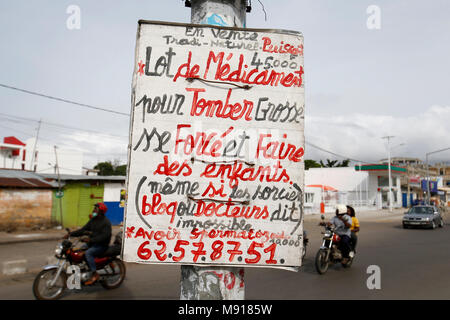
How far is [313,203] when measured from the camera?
32688 millimetres

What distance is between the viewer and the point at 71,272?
5969mm

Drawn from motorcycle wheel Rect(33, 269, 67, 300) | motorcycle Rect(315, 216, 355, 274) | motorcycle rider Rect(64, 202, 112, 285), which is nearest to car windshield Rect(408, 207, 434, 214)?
motorcycle Rect(315, 216, 355, 274)

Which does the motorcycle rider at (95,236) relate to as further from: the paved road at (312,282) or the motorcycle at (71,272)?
the paved road at (312,282)

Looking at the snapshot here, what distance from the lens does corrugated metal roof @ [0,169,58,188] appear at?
16344mm

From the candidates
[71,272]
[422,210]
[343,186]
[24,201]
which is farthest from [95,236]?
[343,186]

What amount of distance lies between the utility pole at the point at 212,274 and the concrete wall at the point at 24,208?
17371 mm

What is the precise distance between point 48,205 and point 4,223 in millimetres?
2193

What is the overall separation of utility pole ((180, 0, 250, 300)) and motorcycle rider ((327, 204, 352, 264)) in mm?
7353

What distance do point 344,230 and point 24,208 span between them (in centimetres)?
1514

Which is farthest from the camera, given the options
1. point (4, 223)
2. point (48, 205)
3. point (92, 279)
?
point (48, 205)

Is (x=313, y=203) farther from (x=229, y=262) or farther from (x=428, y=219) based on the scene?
(x=229, y=262)

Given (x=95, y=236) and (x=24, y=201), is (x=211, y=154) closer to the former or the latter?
(x=95, y=236)

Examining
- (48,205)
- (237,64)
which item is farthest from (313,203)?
(237,64)

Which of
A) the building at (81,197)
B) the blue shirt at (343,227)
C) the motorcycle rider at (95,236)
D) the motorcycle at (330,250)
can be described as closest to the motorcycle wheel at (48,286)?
the motorcycle rider at (95,236)
